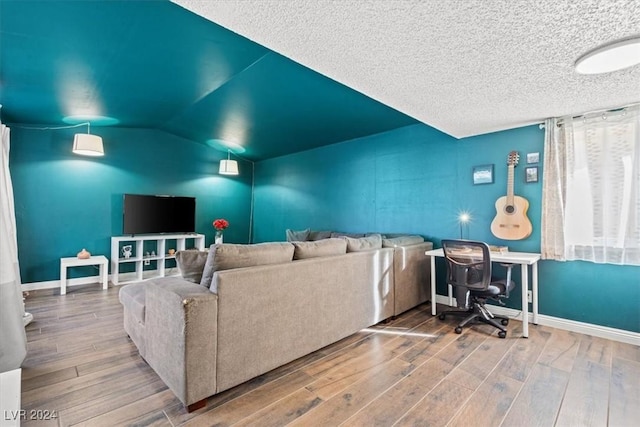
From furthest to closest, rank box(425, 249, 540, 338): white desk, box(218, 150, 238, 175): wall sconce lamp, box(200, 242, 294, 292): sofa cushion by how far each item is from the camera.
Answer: box(218, 150, 238, 175): wall sconce lamp
box(425, 249, 540, 338): white desk
box(200, 242, 294, 292): sofa cushion

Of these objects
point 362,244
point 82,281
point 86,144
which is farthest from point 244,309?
point 82,281

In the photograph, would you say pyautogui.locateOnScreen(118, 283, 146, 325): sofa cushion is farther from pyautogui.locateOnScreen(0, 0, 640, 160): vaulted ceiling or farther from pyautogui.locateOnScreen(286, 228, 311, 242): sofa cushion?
pyautogui.locateOnScreen(286, 228, 311, 242): sofa cushion

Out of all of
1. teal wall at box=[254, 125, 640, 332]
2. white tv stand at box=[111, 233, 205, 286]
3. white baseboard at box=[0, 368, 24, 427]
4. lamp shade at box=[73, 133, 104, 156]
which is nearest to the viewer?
white baseboard at box=[0, 368, 24, 427]

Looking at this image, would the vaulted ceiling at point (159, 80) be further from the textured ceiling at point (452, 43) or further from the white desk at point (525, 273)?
the white desk at point (525, 273)

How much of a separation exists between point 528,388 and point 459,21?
7.44 ft

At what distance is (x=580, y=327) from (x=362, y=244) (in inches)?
88.5

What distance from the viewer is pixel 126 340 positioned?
255cm

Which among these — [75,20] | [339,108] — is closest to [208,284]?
[75,20]

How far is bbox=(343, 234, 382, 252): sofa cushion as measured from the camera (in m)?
2.76

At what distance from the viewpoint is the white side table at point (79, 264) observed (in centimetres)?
399

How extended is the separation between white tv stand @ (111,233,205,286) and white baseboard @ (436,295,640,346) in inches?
199

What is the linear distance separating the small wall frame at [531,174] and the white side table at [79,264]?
5699mm

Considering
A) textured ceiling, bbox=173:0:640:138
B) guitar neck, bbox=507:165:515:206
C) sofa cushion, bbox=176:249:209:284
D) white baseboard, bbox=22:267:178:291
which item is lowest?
white baseboard, bbox=22:267:178:291

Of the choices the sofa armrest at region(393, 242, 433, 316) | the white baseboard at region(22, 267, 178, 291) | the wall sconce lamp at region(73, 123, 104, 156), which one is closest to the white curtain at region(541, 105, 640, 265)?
the sofa armrest at region(393, 242, 433, 316)
